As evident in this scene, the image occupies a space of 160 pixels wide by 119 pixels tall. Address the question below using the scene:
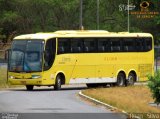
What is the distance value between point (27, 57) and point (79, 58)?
11.1 ft

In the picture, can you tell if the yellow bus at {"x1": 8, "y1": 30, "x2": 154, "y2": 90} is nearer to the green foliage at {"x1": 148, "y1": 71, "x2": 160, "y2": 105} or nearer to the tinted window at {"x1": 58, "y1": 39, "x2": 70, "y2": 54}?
the tinted window at {"x1": 58, "y1": 39, "x2": 70, "y2": 54}

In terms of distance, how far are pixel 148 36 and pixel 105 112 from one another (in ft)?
67.6

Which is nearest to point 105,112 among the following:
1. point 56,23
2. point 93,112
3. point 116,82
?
point 93,112

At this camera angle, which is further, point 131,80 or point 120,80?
point 131,80

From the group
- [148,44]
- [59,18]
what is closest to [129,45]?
[148,44]

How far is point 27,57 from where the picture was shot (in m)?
36.2

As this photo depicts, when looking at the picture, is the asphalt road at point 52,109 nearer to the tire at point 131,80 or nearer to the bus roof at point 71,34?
the bus roof at point 71,34

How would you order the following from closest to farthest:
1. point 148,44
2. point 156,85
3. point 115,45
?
point 156,85
point 115,45
point 148,44

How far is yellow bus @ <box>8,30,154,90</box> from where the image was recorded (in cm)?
3609

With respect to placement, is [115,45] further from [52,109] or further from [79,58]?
[52,109]

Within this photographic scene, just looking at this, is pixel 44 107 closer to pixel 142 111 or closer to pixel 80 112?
pixel 80 112

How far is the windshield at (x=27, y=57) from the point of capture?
1416 inches

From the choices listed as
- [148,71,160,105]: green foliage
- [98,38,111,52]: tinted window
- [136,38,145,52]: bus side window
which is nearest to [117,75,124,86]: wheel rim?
[98,38,111,52]: tinted window

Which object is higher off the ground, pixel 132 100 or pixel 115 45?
pixel 115 45
